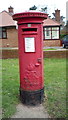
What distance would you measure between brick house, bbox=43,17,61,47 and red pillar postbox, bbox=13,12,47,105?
22.1m

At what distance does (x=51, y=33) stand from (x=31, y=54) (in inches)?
908

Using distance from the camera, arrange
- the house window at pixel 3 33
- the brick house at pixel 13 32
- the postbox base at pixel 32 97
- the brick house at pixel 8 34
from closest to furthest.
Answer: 1. the postbox base at pixel 32 97
2. the brick house at pixel 8 34
3. the brick house at pixel 13 32
4. the house window at pixel 3 33

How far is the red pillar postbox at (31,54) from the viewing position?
3.96 meters

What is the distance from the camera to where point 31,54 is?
13.4ft

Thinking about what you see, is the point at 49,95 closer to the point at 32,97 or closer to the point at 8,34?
the point at 32,97

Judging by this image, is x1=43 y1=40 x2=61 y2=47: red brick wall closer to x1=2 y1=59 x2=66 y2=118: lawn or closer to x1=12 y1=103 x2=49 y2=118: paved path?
x1=2 y1=59 x2=66 y2=118: lawn

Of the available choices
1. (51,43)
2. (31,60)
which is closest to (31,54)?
(31,60)

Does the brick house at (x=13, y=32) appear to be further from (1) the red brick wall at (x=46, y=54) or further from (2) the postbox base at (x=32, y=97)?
(2) the postbox base at (x=32, y=97)

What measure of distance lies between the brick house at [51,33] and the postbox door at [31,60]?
22129 mm

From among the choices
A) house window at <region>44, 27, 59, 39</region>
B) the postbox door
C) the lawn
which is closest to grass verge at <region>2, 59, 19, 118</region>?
the lawn

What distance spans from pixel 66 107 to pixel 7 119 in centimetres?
136

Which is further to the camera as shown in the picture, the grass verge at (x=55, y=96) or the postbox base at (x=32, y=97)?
the postbox base at (x=32, y=97)

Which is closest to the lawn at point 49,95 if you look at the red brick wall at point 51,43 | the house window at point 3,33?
the house window at point 3,33

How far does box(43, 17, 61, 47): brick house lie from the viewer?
26.2m
